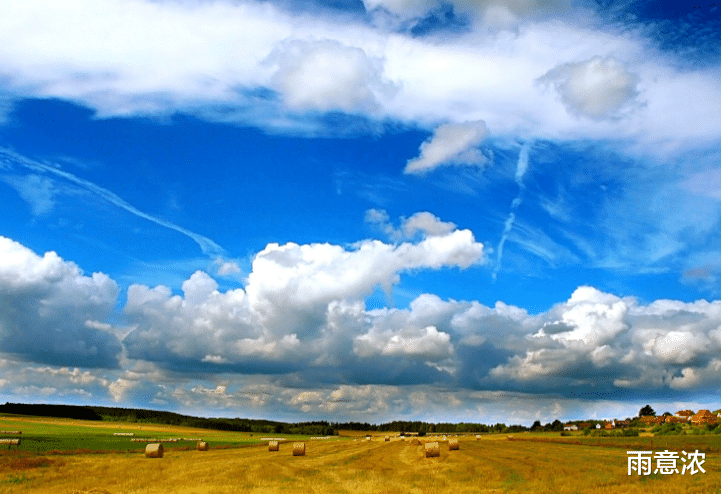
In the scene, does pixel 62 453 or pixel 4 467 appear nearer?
pixel 4 467

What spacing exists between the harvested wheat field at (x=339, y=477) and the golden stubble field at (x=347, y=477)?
55mm

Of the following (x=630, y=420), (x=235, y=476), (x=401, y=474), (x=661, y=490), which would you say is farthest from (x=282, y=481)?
(x=630, y=420)

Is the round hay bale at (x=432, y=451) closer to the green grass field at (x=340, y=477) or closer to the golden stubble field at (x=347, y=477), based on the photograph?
the green grass field at (x=340, y=477)

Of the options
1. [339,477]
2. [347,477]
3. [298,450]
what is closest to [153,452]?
[298,450]

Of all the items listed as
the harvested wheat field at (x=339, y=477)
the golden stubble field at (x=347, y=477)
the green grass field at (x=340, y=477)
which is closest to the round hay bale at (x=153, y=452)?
the green grass field at (x=340, y=477)

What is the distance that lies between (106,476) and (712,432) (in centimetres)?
10029

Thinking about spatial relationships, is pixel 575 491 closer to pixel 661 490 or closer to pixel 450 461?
pixel 661 490

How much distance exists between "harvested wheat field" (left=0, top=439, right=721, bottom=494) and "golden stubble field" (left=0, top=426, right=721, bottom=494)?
0.06 metres

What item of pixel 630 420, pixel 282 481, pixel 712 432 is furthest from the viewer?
pixel 630 420

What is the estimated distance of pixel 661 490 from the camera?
3198cm

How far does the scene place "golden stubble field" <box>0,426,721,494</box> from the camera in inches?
1361

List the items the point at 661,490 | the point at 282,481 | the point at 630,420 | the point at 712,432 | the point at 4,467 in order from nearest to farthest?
the point at 661,490 < the point at 282,481 < the point at 4,467 < the point at 712,432 < the point at 630,420

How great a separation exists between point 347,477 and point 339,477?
55 centimetres

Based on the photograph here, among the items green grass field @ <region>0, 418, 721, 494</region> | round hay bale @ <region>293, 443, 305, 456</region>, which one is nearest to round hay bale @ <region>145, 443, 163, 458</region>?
green grass field @ <region>0, 418, 721, 494</region>
